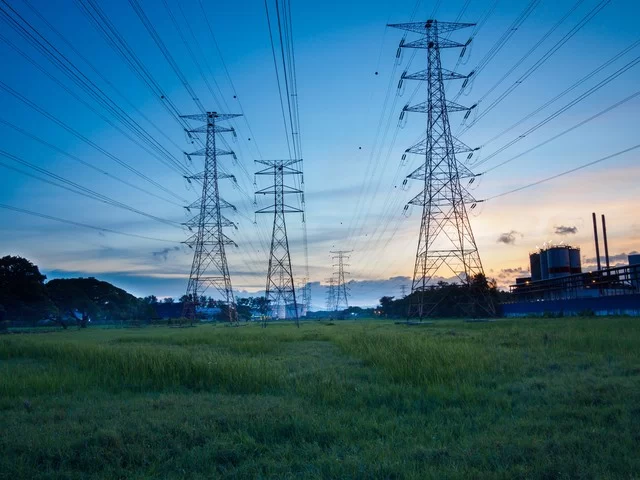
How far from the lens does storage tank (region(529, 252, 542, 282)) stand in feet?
269

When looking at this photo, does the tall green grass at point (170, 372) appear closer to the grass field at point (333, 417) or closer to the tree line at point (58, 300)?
the grass field at point (333, 417)

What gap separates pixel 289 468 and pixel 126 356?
10.6 m

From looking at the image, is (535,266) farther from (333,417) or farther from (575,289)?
(333,417)

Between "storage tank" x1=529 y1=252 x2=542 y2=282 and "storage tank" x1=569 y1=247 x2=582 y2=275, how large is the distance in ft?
27.2

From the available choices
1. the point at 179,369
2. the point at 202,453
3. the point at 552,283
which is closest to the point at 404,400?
the point at 202,453

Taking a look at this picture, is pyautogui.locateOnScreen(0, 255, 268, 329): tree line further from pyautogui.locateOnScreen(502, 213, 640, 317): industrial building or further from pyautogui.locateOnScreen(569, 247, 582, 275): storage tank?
pyautogui.locateOnScreen(569, 247, 582, 275): storage tank

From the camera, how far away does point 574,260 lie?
237 feet

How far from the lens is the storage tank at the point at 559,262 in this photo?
70.9 meters

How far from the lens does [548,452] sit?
6.23 m

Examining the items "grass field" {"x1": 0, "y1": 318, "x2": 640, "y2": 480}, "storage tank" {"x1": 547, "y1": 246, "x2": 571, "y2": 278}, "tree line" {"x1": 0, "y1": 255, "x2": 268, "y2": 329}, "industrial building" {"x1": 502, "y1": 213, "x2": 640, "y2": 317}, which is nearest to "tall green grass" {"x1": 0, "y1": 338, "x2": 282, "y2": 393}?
"grass field" {"x1": 0, "y1": 318, "x2": 640, "y2": 480}

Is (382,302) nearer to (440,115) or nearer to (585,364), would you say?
(440,115)

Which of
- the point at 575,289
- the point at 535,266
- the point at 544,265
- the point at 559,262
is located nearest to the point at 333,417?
the point at 575,289

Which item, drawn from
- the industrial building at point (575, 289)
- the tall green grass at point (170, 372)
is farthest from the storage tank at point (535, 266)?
the tall green grass at point (170, 372)

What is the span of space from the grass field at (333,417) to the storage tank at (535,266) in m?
72.0
